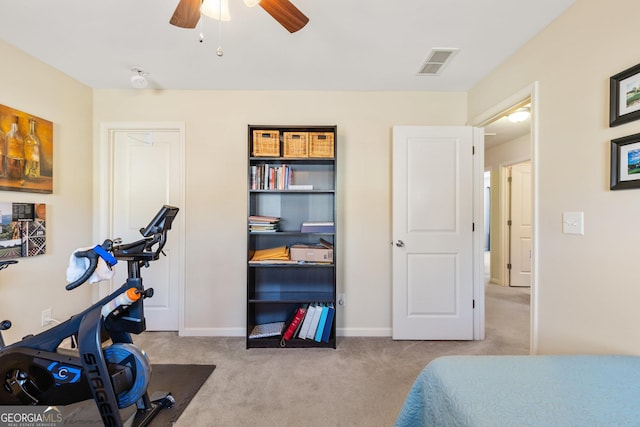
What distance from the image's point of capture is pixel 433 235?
106 inches

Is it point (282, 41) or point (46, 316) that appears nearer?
point (282, 41)

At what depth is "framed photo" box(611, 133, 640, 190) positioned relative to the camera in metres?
1.30

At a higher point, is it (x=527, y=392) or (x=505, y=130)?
(x=505, y=130)

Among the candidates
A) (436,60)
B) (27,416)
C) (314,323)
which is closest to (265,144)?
(436,60)

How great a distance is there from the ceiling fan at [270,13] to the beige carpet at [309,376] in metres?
2.19

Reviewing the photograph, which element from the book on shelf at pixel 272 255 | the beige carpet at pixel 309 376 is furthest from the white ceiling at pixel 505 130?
the book on shelf at pixel 272 255

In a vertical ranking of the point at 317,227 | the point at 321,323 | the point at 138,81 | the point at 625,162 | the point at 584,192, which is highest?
the point at 138,81

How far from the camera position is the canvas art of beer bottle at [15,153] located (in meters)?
2.05

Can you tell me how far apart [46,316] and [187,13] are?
259cm

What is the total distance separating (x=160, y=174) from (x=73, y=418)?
1987mm

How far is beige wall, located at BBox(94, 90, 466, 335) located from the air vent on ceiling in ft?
1.31

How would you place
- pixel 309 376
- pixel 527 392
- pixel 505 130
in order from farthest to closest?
pixel 505 130
pixel 309 376
pixel 527 392

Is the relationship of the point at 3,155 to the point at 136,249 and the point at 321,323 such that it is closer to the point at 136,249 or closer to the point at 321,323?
the point at 136,249

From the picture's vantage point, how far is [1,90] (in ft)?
6.61
